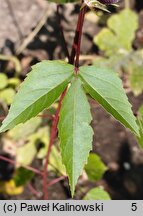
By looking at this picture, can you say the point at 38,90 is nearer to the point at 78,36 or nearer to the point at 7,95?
the point at 78,36

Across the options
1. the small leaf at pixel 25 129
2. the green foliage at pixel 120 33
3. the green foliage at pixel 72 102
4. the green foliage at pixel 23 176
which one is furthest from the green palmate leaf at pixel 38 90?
the green foliage at pixel 120 33

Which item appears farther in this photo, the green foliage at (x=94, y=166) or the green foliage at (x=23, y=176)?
the green foliage at (x=23, y=176)

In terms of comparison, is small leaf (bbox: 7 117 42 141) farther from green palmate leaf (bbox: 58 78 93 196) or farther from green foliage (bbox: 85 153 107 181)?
green palmate leaf (bbox: 58 78 93 196)

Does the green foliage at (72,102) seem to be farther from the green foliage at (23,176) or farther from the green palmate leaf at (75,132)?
the green foliage at (23,176)

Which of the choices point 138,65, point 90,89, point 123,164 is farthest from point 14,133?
point 90,89

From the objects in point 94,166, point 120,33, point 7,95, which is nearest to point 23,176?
point 94,166

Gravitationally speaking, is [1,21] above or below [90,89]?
above

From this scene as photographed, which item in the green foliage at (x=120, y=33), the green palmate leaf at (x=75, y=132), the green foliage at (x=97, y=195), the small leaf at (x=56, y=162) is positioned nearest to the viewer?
the green palmate leaf at (x=75, y=132)

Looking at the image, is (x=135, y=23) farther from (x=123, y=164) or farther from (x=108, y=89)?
(x=108, y=89)
